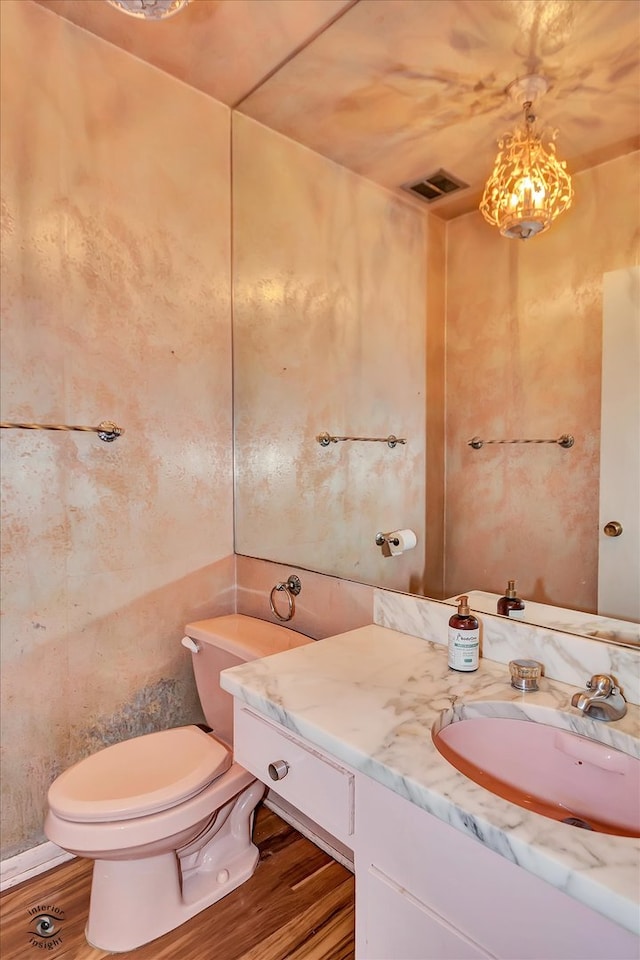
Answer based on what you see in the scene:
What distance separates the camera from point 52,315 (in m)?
1.55

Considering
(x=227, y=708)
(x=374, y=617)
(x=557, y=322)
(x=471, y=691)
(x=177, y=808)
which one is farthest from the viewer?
(x=227, y=708)

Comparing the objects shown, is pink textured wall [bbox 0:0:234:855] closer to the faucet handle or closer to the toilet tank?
the toilet tank

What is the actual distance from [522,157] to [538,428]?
625 mm

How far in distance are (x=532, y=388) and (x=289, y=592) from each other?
1.01 meters

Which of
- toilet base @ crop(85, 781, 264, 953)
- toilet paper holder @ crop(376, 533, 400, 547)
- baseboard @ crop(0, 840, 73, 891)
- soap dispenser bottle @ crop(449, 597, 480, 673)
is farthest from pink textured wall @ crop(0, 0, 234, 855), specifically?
soap dispenser bottle @ crop(449, 597, 480, 673)

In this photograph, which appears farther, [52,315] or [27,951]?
[52,315]

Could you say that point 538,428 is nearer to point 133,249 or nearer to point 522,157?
point 522,157

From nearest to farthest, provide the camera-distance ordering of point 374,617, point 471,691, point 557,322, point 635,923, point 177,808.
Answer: point 635,923
point 471,691
point 557,322
point 177,808
point 374,617

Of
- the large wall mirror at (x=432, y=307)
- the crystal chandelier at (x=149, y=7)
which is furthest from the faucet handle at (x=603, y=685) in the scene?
the crystal chandelier at (x=149, y=7)

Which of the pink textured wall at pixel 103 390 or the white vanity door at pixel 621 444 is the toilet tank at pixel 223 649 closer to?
the pink textured wall at pixel 103 390

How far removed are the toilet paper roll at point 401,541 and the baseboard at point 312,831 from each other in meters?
0.90

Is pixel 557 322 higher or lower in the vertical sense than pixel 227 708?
higher

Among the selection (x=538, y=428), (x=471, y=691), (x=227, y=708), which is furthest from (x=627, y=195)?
(x=227, y=708)

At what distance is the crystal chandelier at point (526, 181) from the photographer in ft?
3.81
